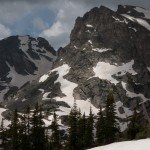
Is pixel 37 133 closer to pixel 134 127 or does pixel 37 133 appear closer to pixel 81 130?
pixel 81 130

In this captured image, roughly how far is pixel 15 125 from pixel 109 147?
164 feet

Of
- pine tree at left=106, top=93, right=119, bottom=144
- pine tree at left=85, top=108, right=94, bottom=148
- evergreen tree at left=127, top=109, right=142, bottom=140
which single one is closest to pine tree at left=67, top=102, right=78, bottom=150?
pine tree at left=106, top=93, right=119, bottom=144

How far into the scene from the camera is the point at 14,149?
97.1 meters

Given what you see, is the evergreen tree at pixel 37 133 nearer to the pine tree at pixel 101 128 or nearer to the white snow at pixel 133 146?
the pine tree at pixel 101 128

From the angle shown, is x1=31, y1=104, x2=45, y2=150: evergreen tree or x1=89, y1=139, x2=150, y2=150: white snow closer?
x1=89, y1=139, x2=150, y2=150: white snow

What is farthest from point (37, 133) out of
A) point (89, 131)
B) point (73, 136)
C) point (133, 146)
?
point (133, 146)

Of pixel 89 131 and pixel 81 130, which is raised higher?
pixel 81 130

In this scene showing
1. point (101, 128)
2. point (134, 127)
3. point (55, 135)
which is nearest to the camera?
point (134, 127)

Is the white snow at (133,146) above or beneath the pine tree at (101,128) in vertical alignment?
beneath

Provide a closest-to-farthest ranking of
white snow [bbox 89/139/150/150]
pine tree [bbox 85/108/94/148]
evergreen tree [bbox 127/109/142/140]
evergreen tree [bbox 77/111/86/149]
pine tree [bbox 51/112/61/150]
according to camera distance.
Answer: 1. white snow [bbox 89/139/150/150]
2. evergreen tree [bbox 127/109/142/140]
3. pine tree [bbox 51/112/61/150]
4. evergreen tree [bbox 77/111/86/149]
5. pine tree [bbox 85/108/94/148]

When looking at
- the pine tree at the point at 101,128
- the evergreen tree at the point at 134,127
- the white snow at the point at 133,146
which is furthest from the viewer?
the pine tree at the point at 101,128

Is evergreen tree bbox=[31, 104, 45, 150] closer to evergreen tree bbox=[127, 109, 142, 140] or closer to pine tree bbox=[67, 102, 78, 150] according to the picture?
pine tree bbox=[67, 102, 78, 150]

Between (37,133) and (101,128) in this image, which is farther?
(101,128)

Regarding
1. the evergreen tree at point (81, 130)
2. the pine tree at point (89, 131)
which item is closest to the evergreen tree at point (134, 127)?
the pine tree at point (89, 131)
